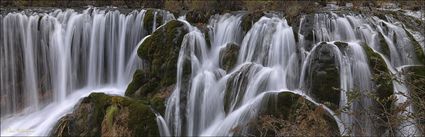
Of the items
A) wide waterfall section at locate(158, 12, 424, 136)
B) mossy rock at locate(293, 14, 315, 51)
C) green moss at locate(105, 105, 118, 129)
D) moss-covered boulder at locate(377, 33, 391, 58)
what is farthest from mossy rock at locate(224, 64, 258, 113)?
moss-covered boulder at locate(377, 33, 391, 58)

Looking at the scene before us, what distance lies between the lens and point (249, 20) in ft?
34.4

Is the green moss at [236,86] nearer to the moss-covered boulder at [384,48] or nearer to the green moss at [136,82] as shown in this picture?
the green moss at [136,82]

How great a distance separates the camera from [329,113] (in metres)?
7.66

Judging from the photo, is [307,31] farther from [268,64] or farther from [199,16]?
[199,16]

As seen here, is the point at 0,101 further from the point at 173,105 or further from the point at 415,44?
the point at 415,44

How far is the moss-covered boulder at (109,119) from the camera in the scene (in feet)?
27.8

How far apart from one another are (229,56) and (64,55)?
4580mm

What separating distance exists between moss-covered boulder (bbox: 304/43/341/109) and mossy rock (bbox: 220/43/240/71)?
182 cm

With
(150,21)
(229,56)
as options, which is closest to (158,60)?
(229,56)

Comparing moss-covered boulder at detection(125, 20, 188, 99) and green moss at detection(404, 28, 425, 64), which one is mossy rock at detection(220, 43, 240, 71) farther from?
green moss at detection(404, 28, 425, 64)

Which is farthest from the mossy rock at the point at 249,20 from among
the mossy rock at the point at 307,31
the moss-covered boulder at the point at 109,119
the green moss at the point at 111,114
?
the green moss at the point at 111,114

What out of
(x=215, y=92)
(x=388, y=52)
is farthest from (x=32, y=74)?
(x=388, y=52)

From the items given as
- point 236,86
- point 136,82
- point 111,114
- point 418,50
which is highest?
point 418,50

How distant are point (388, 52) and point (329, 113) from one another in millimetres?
2688
